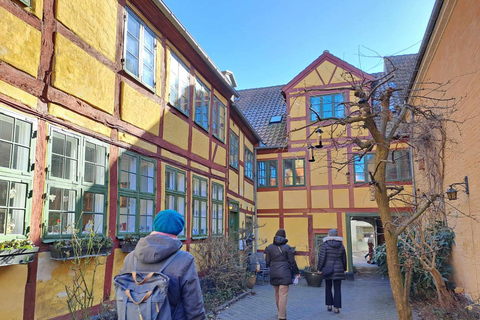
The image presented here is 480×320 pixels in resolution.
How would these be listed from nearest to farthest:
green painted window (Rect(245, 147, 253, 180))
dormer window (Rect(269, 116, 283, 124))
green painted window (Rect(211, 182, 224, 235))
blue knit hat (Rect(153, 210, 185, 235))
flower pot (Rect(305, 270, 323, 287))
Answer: blue knit hat (Rect(153, 210, 185, 235)), green painted window (Rect(211, 182, 224, 235)), flower pot (Rect(305, 270, 323, 287)), green painted window (Rect(245, 147, 253, 180)), dormer window (Rect(269, 116, 283, 124))

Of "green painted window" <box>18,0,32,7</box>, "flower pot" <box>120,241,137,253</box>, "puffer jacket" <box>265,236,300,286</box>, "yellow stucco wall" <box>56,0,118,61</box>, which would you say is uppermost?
"yellow stucco wall" <box>56,0,118,61</box>

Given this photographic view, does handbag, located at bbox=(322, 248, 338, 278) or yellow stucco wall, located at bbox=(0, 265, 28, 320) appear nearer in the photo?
yellow stucco wall, located at bbox=(0, 265, 28, 320)

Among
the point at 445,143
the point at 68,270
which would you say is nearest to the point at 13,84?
the point at 68,270

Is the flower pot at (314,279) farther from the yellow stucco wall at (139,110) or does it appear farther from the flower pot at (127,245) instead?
the flower pot at (127,245)

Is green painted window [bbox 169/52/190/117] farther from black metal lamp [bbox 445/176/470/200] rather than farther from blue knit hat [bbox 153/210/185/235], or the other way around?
blue knit hat [bbox 153/210/185/235]

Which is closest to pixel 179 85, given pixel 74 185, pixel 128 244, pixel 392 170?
pixel 128 244

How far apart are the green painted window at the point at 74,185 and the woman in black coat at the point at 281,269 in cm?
293

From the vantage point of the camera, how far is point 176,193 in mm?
8477

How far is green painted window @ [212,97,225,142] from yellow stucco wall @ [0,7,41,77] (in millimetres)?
6371

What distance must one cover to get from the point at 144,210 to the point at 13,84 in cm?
342

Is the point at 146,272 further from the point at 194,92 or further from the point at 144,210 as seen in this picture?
the point at 194,92

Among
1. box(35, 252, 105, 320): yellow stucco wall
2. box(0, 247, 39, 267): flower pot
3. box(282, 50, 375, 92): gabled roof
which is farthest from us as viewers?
Result: box(282, 50, 375, 92): gabled roof

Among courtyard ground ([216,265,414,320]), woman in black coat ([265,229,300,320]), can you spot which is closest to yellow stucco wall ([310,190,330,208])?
courtyard ground ([216,265,414,320])

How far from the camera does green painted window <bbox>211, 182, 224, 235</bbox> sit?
10773 millimetres
